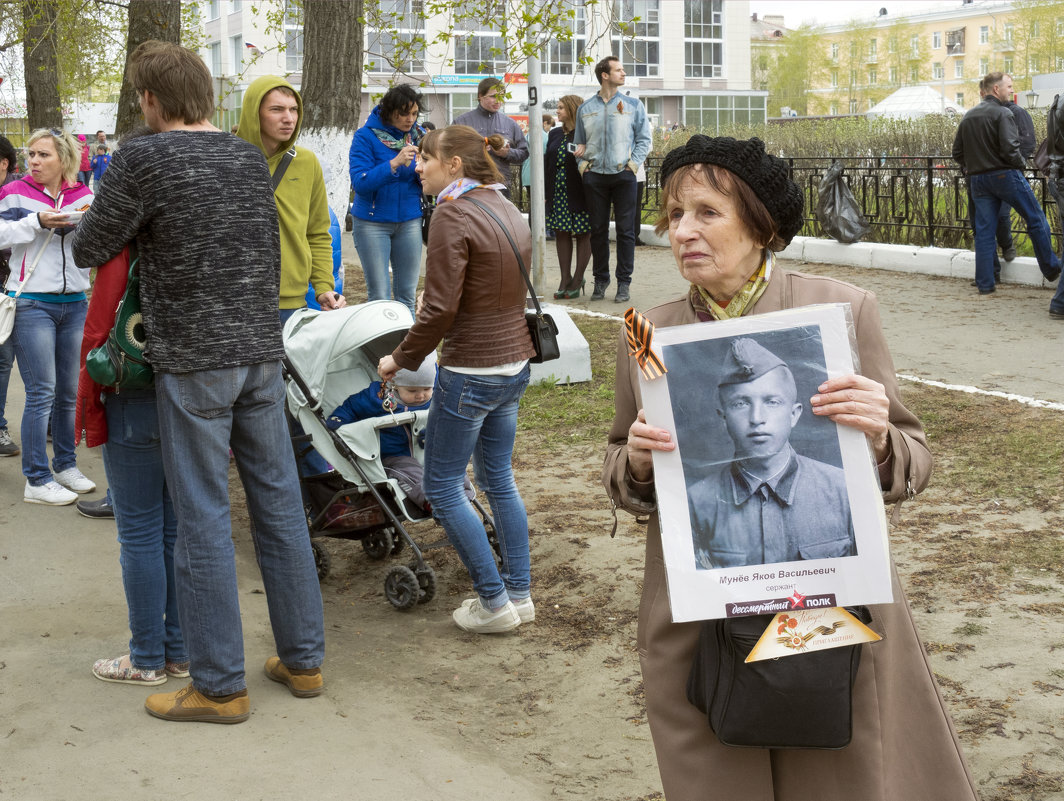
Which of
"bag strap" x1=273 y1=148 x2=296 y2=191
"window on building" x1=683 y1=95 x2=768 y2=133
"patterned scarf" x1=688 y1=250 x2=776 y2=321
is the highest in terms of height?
"window on building" x1=683 y1=95 x2=768 y2=133

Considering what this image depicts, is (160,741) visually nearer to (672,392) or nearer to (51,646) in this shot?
(51,646)

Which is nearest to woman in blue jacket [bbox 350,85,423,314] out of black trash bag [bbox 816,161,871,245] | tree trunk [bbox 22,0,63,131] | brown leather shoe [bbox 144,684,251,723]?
brown leather shoe [bbox 144,684,251,723]

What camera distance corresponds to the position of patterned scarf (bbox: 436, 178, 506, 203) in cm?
443

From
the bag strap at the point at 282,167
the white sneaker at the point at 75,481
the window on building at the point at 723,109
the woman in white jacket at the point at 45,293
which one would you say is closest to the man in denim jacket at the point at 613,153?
the woman in white jacket at the point at 45,293

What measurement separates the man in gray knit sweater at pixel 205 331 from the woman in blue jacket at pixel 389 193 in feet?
13.5

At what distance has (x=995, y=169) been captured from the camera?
10.8 m

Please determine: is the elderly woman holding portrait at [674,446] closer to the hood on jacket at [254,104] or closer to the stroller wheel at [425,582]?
the stroller wheel at [425,582]

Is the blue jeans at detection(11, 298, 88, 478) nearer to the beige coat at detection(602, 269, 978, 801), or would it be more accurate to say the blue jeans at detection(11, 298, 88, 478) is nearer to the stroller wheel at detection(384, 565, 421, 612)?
the stroller wheel at detection(384, 565, 421, 612)

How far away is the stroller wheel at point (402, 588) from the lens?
4.95 meters

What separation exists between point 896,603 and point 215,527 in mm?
2391

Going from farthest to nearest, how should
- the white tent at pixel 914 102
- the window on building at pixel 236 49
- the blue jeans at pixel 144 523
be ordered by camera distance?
the window on building at pixel 236 49, the white tent at pixel 914 102, the blue jeans at pixel 144 523

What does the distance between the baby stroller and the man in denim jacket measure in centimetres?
663

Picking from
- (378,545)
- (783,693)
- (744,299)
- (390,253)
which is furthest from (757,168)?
(390,253)

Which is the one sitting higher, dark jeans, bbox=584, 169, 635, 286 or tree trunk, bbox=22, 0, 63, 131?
tree trunk, bbox=22, 0, 63, 131
